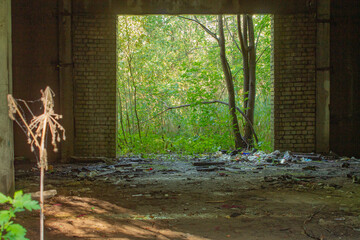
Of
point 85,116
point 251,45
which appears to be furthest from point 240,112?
point 85,116

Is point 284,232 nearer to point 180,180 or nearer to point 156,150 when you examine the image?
point 180,180

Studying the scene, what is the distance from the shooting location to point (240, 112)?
1180 centimetres

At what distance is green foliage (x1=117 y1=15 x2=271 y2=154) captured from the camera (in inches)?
484

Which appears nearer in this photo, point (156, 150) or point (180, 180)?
point (180, 180)

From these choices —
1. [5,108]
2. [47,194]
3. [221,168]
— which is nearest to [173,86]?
[221,168]

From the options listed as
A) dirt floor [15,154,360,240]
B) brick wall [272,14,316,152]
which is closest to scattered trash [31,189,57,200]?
dirt floor [15,154,360,240]

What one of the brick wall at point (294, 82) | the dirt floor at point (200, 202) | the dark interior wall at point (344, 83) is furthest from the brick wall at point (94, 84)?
the dark interior wall at point (344, 83)

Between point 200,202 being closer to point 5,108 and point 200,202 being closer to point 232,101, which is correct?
point 5,108

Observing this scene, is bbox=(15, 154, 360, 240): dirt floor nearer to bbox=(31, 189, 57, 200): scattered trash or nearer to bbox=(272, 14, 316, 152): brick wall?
bbox=(31, 189, 57, 200): scattered trash

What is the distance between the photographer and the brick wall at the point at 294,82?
28.1ft

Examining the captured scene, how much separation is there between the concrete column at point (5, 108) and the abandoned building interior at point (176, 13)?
13.0 ft

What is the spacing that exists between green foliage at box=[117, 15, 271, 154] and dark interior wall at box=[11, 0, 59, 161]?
3129 mm

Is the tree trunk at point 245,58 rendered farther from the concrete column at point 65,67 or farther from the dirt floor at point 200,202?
the concrete column at point 65,67

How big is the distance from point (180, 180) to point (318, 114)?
162 inches
